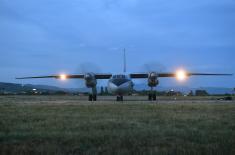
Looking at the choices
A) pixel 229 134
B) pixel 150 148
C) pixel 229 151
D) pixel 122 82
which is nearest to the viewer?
pixel 229 151

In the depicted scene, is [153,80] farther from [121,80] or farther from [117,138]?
[117,138]

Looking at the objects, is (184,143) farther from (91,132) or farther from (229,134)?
(91,132)

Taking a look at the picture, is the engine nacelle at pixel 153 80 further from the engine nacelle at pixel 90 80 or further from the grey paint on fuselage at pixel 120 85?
the engine nacelle at pixel 90 80

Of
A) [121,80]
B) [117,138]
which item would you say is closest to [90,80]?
[121,80]

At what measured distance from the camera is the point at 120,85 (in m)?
42.0

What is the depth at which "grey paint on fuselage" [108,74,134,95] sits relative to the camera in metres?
42.1

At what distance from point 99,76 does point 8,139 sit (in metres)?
40.3

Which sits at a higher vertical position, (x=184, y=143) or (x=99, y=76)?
(x=99, y=76)

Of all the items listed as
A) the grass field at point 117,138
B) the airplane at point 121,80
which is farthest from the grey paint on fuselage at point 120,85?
the grass field at point 117,138

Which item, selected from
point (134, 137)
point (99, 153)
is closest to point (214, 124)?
point (134, 137)

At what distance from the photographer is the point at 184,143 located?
10250 mm

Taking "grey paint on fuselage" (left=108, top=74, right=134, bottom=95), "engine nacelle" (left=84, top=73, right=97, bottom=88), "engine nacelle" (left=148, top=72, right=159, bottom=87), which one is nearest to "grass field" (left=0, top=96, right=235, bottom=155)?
"grey paint on fuselage" (left=108, top=74, right=134, bottom=95)

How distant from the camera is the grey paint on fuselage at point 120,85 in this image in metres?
42.1

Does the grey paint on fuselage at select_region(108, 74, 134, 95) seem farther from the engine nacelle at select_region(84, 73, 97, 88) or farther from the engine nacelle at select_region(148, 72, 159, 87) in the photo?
the engine nacelle at select_region(84, 73, 97, 88)
